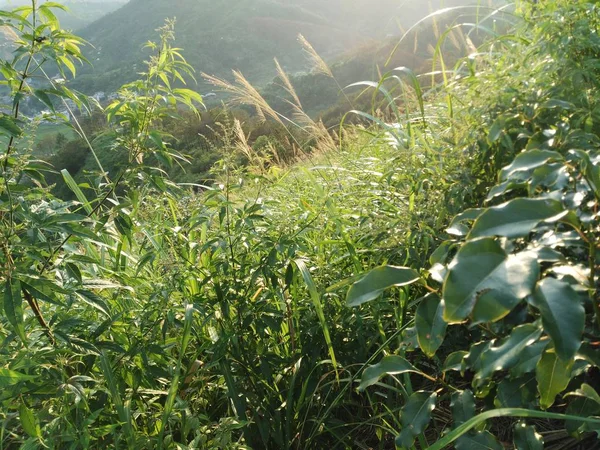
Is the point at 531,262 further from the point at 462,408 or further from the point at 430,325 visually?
the point at 462,408

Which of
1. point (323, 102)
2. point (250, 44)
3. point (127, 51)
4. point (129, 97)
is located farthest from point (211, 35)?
point (129, 97)

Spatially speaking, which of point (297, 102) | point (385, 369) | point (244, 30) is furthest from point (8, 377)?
point (244, 30)

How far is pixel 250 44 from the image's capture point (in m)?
81.5

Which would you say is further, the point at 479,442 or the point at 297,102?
the point at 297,102

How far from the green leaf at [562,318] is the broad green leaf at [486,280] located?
5cm

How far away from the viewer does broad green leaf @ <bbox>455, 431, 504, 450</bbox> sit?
838 mm

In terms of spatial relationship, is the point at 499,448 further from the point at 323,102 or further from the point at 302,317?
the point at 323,102

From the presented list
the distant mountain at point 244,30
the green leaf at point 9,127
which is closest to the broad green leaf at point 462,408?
the green leaf at point 9,127

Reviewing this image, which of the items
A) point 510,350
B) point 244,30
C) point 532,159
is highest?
point 532,159

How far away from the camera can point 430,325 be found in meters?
0.75

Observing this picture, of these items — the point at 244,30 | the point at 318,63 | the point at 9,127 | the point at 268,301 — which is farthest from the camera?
the point at 244,30

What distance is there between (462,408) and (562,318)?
429 millimetres

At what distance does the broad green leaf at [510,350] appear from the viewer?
0.70 meters

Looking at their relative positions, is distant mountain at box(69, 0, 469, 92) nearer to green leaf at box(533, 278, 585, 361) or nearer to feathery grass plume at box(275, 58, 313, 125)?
feathery grass plume at box(275, 58, 313, 125)
